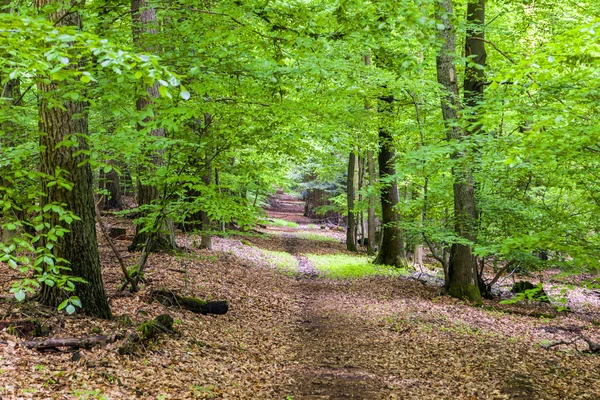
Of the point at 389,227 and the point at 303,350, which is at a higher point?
the point at 389,227

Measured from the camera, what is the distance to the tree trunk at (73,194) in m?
6.10

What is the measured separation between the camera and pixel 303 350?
26.8 ft

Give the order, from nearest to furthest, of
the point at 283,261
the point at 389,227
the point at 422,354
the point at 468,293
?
the point at 422,354 → the point at 468,293 → the point at 389,227 → the point at 283,261

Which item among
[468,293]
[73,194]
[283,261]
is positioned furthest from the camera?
[283,261]

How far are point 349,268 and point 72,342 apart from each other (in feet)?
43.6

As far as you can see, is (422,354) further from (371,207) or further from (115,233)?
(371,207)

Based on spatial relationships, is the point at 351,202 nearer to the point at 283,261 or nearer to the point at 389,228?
the point at 389,228

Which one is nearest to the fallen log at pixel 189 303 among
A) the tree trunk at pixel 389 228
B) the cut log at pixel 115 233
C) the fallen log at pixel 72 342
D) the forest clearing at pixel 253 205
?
the forest clearing at pixel 253 205

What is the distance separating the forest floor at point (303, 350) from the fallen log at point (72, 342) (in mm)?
110

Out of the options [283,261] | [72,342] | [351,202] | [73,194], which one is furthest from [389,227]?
[72,342]

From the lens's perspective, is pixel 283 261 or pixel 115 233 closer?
pixel 115 233

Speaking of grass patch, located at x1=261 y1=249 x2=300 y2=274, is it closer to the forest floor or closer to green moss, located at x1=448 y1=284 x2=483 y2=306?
the forest floor

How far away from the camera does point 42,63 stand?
3.27 meters

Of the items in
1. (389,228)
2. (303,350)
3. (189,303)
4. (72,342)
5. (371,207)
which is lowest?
(303,350)
